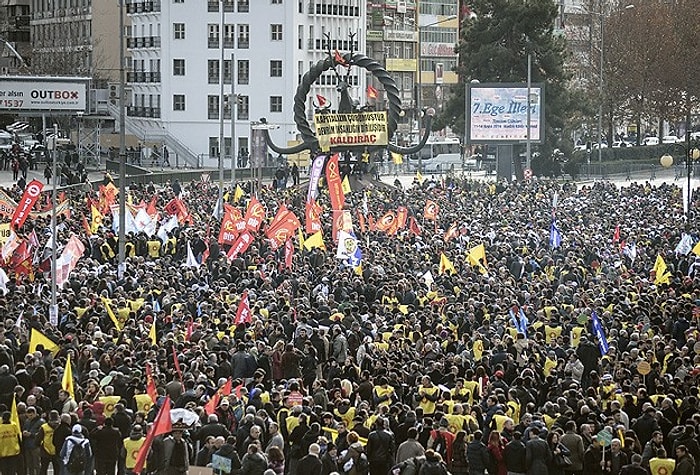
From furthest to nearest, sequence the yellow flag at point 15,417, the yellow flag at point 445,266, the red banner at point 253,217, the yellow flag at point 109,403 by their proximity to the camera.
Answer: the red banner at point 253,217 < the yellow flag at point 445,266 < the yellow flag at point 109,403 < the yellow flag at point 15,417

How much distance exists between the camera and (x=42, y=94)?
69.2 m

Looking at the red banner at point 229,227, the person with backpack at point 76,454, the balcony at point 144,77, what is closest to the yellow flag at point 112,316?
the person with backpack at point 76,454

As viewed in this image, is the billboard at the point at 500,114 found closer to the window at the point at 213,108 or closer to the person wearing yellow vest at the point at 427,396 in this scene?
the window at the point at 213,108

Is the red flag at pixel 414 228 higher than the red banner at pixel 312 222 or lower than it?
lower

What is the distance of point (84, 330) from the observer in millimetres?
27031

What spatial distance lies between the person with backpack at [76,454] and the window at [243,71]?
7897 cm

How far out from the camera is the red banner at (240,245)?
3553cm

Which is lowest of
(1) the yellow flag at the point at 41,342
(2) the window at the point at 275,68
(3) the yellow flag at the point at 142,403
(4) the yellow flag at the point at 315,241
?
(3) the yellow flag at the point at 142,403

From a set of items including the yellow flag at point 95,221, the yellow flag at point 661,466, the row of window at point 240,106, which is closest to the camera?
the yellow flag at point 661,466

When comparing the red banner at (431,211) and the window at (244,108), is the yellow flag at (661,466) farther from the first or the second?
the window at (244,108)

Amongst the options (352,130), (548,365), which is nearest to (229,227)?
(548,365)

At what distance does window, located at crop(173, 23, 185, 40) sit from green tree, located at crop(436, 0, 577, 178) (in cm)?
2102

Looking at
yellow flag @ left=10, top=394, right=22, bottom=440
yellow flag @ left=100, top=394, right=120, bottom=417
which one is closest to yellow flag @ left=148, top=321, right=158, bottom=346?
yellow flag @ left=100, top=394, right=120, bottom=417

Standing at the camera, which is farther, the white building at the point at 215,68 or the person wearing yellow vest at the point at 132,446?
the white building at the point at 215,68
